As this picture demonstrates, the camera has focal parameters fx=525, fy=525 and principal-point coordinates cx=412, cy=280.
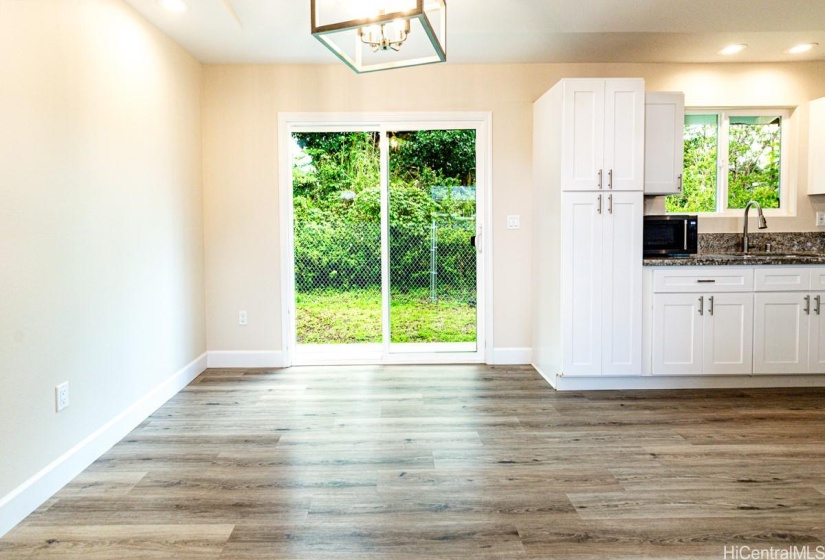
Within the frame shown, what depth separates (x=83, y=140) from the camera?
2.57 meters

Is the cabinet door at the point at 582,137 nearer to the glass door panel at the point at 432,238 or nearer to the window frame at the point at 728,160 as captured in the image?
the glass door panel at the point at 432,238

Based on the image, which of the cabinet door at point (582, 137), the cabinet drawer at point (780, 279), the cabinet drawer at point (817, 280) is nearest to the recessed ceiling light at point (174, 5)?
the cabinet door at point (582, 137)

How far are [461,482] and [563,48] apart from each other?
10.4 feet

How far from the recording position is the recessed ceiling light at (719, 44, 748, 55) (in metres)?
3.82

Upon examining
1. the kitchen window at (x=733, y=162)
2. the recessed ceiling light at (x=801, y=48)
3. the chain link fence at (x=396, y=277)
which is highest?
the recessed ceiling light at (x=801, y=48)

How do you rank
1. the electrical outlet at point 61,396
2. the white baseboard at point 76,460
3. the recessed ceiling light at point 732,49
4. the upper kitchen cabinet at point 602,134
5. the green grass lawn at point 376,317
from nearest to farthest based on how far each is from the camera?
the white baseboard at point 76,460 < the electrical outlet at point 61,396 < the upper kitchen cabinet at point 602,134 < the recessed ceiling light at point 732,49 < the green grass lawn at point 376,317

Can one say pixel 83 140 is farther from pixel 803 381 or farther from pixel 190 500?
pixel 803 381

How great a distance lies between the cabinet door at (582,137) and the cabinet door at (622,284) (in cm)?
20

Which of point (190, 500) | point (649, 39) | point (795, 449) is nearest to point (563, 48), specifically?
point (649, 39)

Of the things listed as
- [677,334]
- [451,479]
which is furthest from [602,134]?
[451,479]

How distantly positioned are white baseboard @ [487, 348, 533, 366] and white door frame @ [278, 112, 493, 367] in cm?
7

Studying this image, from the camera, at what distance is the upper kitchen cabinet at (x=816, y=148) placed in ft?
13.4

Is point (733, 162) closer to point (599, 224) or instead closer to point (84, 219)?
point (599, 224)

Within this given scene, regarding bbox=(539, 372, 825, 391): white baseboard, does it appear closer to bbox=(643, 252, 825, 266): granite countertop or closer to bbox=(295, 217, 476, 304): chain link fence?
bbox=(643, 252, 825, 266): granite countertop
